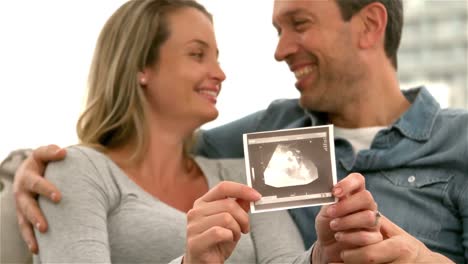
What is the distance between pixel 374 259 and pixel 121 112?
0.87m

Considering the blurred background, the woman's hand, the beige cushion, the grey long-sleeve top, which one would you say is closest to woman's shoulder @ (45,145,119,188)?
the grey long-sleeve top

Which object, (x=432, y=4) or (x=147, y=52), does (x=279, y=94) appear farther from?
(x=432, y=4)

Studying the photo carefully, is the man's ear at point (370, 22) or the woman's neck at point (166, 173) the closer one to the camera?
the woman's neck at point (166, 173)

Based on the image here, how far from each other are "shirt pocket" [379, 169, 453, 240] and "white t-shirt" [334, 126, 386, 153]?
0.19 meters

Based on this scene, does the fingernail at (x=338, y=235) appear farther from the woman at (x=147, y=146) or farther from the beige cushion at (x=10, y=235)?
the beige cushion at (x=10, y=235)

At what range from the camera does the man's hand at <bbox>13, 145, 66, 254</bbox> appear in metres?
1.50

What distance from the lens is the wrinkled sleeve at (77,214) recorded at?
1436 millimetres

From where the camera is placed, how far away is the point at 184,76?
178 centimetres

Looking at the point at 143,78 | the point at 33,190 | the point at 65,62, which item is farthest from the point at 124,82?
the point at 65,62

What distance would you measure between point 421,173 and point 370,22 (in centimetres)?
53

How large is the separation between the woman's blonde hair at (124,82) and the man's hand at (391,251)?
75 cm

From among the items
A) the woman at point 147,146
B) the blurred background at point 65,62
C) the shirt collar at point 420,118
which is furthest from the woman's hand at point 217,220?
the blurred background at point 65,62

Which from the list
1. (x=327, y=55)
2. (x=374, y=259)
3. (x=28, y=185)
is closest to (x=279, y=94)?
(x=327, y=55)

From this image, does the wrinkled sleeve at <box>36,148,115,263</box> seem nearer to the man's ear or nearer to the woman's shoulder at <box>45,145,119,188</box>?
the woman's shoulder at <box>45,145,119,188</box>
